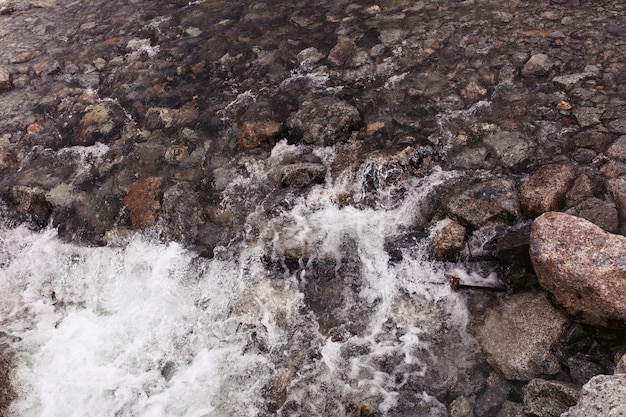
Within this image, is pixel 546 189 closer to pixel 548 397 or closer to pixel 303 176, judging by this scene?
pixel 548 397

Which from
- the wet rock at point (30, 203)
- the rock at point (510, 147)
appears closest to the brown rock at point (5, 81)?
the wet rock at point (30, 203)

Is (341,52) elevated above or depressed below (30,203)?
above

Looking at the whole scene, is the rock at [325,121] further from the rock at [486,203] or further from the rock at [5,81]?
the rock at [5,81]

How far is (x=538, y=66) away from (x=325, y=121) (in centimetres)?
227

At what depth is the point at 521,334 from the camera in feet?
10.9

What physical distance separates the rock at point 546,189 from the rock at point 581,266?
42cm

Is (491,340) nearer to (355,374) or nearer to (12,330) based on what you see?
(355,374)

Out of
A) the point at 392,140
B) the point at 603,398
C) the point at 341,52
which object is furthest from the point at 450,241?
the point at 341,52

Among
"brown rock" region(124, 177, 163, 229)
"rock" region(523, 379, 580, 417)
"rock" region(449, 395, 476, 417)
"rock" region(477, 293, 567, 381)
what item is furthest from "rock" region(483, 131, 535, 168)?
"brown rock" region(124, 177, 163, 229)

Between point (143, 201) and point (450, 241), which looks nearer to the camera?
point (450, 241)

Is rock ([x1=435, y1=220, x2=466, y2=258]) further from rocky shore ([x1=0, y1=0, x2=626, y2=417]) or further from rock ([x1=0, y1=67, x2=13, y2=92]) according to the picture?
rock ([x1=0, y1=67, x2=13, y2=92])

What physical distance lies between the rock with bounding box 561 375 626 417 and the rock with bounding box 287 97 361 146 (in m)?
3.14

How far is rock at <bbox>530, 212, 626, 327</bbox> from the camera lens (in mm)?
2928

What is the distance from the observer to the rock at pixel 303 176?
455 cm
